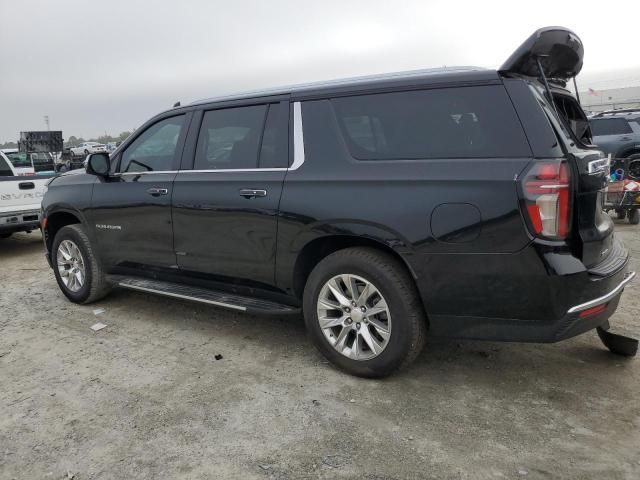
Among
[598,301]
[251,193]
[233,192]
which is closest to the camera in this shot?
[598,301]

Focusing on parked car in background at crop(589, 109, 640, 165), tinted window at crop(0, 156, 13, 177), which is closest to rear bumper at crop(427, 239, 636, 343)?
tinted window at crop(0, 156, 13, 177)

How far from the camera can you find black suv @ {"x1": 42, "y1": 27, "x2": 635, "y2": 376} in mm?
2768

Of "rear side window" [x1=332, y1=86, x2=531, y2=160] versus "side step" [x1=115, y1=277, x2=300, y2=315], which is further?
"side step" [x1=115, y1=277, x2=300, y2=315]

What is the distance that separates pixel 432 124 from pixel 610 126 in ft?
39.9

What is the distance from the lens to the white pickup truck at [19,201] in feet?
24.7

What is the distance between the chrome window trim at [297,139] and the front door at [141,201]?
116cm

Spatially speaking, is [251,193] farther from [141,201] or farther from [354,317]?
[141,201]

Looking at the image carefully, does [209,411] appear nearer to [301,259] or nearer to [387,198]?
[301,259]

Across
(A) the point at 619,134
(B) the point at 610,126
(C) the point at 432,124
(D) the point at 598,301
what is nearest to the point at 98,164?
(C) the point at 432,124

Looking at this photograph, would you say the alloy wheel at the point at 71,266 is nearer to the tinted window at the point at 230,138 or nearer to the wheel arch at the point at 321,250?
the tinted window at the point at 230,138

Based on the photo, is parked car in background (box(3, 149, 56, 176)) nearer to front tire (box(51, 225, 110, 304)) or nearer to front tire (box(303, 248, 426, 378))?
front tire (box(51, 225, 110, 304))

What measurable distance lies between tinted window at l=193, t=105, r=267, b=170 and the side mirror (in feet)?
3.60

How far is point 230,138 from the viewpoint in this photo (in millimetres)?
3980

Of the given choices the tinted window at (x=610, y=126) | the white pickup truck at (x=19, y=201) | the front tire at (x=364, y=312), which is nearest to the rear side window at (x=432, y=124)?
the front tire at (x=364, y=312)
